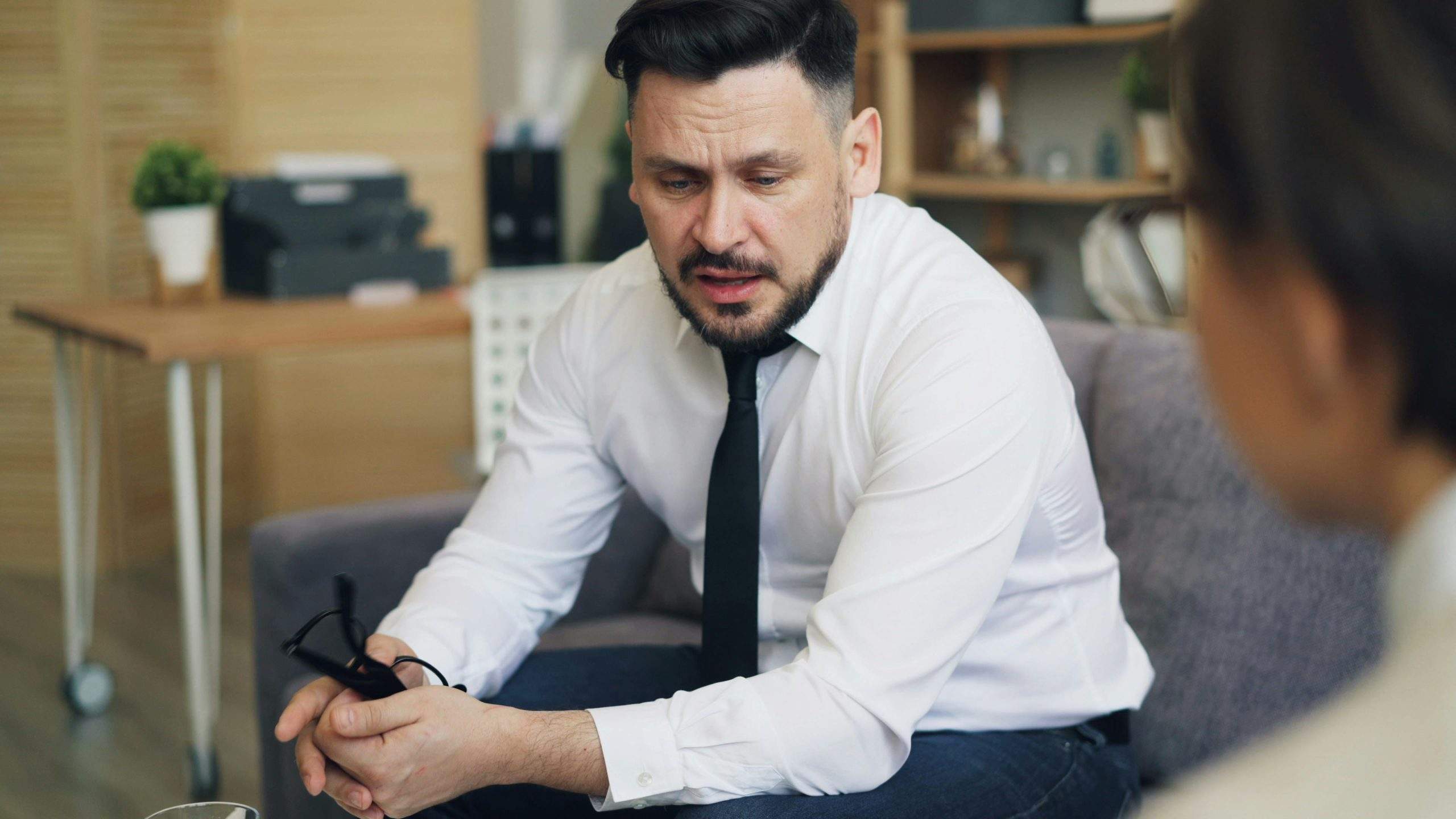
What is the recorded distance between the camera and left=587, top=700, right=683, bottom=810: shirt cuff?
3.82ft

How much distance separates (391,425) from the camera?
12.8 ft

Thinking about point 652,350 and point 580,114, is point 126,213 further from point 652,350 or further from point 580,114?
point 652,350

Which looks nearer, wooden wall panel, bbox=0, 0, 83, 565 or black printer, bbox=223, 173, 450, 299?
black printer, bbox=223, 173, 450, 299

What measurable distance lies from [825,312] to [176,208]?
1692 millimetres

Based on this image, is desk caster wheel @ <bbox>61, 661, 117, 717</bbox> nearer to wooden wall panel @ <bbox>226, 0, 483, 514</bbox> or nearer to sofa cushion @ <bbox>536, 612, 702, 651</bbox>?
wooden wall panel @ <bbox>226, 0, 483, 514</bbox>

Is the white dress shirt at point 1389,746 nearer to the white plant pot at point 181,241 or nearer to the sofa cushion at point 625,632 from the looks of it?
the sofa cushion at point 625,632

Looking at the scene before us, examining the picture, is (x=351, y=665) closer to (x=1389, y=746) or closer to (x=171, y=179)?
(x=1389, y=746)

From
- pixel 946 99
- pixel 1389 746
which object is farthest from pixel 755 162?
pixel 946 99

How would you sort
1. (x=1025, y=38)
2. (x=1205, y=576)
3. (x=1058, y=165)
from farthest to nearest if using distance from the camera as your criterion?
(x=1058, y=165), (x=1025, y=38), (x=1205, y=576)

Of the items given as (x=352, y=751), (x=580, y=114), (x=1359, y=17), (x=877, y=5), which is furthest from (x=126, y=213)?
(x=1359, y=17)

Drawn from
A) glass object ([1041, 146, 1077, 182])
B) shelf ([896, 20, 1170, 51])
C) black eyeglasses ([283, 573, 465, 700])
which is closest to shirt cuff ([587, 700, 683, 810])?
black eyeglasses ([283, 573, 465, 700])

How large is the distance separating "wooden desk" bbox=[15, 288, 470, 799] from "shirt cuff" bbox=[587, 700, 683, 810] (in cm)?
131

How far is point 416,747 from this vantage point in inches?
45.6

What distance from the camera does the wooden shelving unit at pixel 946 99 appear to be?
3.10 metres
